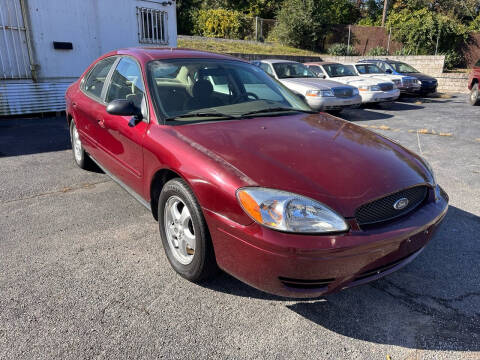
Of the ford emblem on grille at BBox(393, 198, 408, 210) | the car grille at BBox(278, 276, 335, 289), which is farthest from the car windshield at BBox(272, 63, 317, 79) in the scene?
the car grille at BBox(278, 276, 335, 289)

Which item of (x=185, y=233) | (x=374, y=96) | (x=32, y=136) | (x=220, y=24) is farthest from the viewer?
(x=220, y=24)

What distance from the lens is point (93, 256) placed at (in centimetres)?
285

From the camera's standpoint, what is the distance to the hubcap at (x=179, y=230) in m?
2.44

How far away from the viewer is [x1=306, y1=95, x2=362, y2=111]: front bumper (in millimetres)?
9258

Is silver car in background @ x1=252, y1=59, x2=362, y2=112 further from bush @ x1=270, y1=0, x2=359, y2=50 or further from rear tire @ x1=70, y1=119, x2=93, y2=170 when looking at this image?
bush @ x1=270, y1=0, x2=359, y2=50

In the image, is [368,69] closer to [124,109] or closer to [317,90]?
[317,90]

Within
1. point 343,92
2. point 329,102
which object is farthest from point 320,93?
point 343,92

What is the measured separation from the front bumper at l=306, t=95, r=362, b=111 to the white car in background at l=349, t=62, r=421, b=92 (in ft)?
12.4

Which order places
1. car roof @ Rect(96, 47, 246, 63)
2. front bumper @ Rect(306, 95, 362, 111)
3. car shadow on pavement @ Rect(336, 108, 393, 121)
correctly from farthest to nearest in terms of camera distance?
car shadow on pavement @ Rect(336, 108, 393, 121) → front bumper @ Rect(306, 95, 362, 111) → car roof @ Rect(96, 47, 246, 63)

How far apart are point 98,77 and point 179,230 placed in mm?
2456

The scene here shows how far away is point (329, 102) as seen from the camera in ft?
30.7

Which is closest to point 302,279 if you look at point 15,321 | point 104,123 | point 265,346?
point 265,346

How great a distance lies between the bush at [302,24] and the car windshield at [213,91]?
2256 cm

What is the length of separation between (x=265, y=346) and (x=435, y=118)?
9843 mm
